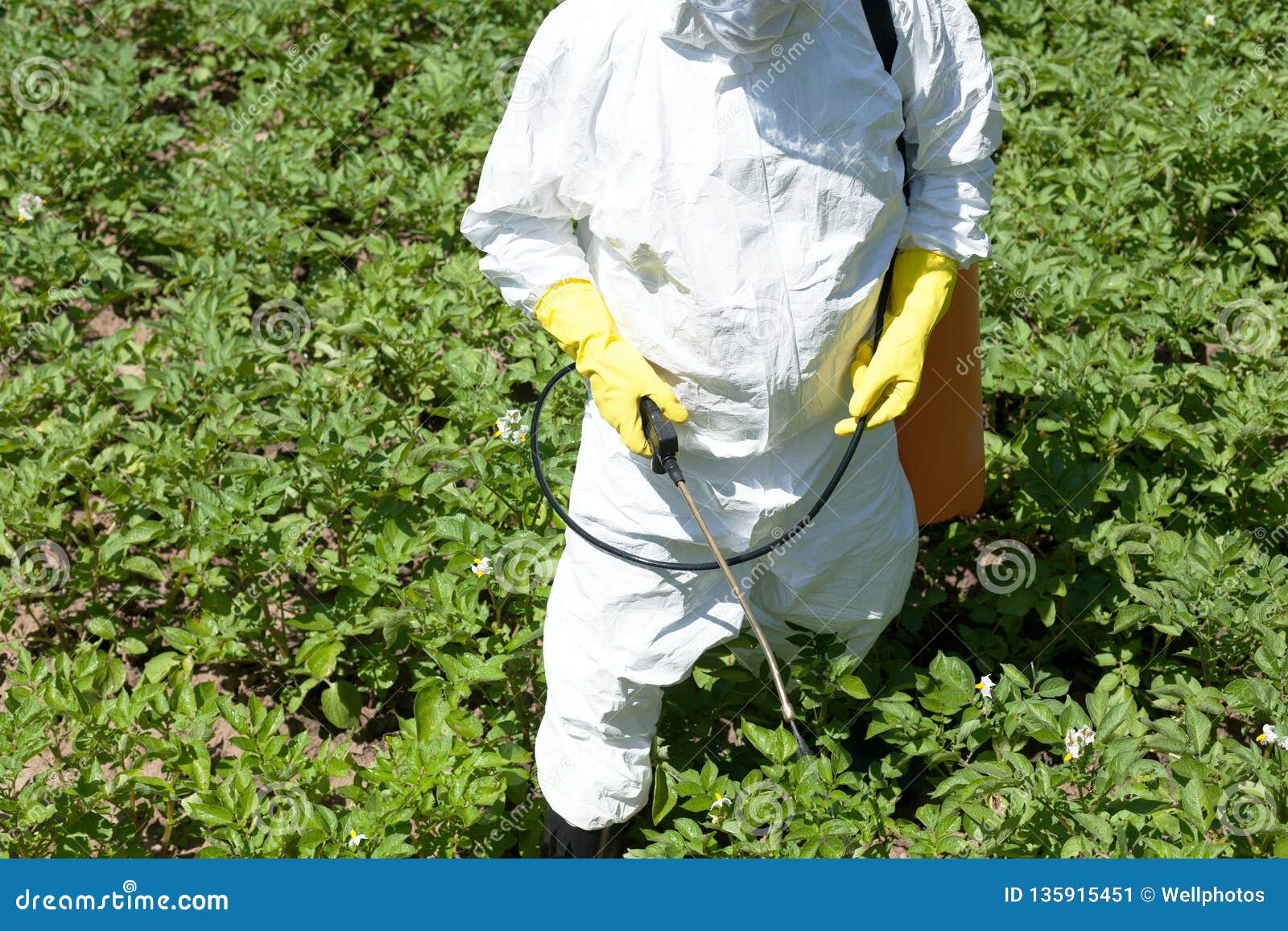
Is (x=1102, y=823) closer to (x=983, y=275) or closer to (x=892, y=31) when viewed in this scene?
(x=892, y=31)

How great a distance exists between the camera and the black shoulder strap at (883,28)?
186 cm

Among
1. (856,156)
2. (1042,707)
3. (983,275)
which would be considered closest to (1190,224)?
(983,275)

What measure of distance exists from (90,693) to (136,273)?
1.61m

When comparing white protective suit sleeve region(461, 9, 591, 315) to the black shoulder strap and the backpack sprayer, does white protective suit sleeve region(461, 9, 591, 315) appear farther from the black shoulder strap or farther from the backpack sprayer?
the black shoulder strap

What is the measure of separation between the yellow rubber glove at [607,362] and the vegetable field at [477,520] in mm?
319

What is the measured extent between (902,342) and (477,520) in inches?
43.2

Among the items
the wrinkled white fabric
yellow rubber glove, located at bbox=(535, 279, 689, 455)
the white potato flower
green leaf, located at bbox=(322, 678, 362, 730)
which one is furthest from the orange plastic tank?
green leaf, located at bbox=(322, 678, 362, 730)

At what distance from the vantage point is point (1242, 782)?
2.14 meters

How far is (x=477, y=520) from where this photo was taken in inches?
109

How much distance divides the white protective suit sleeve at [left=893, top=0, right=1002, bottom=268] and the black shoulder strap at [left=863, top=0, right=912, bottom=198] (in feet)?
0.08

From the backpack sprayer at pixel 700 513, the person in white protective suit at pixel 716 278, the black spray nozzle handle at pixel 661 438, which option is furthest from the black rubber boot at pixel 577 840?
the black spray nozzle handle at pixel 661 438

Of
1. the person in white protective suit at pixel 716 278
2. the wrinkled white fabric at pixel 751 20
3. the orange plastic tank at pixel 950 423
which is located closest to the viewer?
the wrinkled white fabric at pixel 751 20

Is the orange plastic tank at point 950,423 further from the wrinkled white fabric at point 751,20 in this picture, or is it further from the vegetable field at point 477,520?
the wrinkled white fabric at point 751,20

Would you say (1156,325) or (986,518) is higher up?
(1156,325)
